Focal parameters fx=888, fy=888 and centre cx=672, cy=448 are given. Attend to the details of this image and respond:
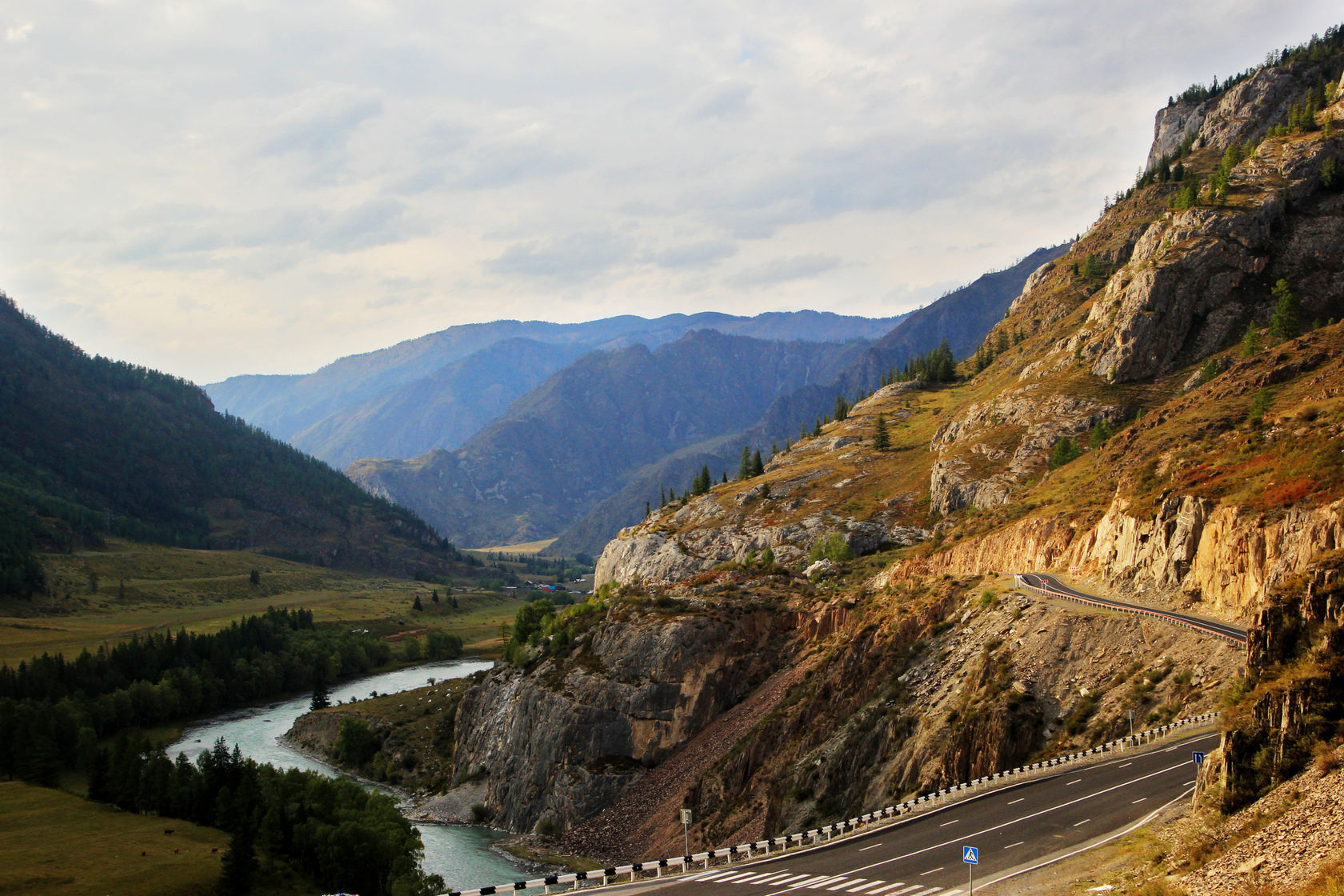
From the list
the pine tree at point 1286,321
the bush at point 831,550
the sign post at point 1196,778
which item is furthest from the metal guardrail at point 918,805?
the pine tree at point 1286,321

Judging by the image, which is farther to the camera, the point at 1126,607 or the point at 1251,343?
the point at 1251,343

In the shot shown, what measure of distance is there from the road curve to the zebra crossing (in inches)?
1070

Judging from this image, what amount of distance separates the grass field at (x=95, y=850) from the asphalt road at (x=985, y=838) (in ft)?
143

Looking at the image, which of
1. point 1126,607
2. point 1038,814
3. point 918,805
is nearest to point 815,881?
point 1038,814

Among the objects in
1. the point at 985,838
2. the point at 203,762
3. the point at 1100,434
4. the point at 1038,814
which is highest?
the point at 1100,434

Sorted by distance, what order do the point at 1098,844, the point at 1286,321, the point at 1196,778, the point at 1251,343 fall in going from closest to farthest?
the point at 1098,844
the point at 1196,778
the point at 1286,321
the point at 1251,343

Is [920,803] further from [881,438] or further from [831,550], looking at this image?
[881,438]

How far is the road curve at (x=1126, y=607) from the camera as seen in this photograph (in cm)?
5225

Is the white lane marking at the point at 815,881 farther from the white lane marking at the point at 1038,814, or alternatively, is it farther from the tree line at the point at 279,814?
the tree line at the point at 279,814

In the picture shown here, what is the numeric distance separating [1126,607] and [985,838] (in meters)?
28.2

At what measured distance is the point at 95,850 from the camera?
68.6 meters

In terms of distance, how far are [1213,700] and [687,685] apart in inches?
2182

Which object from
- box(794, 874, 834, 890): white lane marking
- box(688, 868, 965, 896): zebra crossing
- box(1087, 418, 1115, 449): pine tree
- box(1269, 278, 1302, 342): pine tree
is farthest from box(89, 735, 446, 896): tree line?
box(1269, 278, 1302, 342): pine tree

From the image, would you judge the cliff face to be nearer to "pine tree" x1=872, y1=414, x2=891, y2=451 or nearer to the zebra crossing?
the zebra crossing
